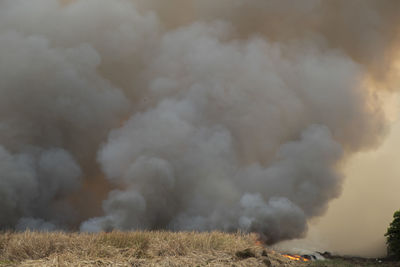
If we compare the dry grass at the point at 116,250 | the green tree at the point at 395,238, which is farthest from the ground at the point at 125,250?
the green tree at the point at 395,238

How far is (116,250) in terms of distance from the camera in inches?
706

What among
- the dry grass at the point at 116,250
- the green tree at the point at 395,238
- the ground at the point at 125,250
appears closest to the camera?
the dry grass at the point at 116,250

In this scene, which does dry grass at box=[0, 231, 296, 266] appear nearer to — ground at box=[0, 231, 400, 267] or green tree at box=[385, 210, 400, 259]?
ground at box=[0, 231, 400, 267]

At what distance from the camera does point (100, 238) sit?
19.3 metres

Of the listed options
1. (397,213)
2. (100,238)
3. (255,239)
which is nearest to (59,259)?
(100,238)

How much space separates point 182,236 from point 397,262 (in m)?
24.3

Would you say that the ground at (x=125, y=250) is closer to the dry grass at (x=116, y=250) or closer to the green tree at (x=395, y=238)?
the dry grass at (x=116, y=250)

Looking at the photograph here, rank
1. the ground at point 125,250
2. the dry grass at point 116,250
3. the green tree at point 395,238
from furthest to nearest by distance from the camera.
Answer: the green tree at point 395,238 < the ground at point 125,250 < the dry grass at point 116,250

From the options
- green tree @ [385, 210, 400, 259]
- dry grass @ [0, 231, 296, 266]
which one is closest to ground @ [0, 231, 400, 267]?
dry grass @ [0, 231, 296, 266]

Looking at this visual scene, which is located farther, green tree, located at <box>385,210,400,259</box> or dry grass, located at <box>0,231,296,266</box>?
green tree, located at <box>385,210,400,259</box>

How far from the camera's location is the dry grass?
16.5 m

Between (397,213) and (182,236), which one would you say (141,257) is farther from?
(397,213)

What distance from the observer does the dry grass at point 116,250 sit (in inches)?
648

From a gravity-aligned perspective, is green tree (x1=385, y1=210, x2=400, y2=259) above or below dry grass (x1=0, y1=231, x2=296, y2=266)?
above
